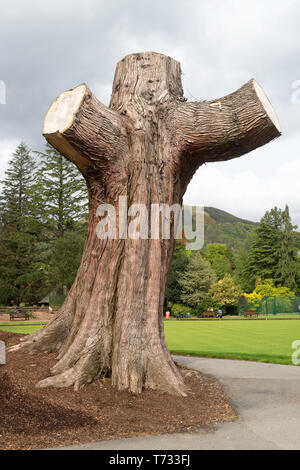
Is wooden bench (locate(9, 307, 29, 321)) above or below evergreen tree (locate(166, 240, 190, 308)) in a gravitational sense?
below

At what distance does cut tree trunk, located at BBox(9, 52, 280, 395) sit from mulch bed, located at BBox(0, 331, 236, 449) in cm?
26

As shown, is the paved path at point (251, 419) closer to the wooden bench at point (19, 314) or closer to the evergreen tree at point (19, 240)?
the wooden bench at point (19, 314)

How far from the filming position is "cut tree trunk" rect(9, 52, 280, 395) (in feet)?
17.6

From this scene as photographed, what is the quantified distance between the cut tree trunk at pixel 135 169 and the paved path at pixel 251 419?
3.56 ft

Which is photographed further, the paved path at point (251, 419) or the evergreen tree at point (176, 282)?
the evergreen tree at point (176, 282)

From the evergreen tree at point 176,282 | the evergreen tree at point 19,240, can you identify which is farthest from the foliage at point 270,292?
the evergreen tree at point 19,240

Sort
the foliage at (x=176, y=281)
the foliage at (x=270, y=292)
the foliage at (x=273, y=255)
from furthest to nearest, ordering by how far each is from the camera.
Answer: the foliage at (x=273, y=255), the foliage at (x=270, y=292), the foliage at (x=176, y=281)

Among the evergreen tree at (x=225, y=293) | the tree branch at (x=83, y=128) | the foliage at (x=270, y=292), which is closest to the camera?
the tree branch at (x=83, y=128)

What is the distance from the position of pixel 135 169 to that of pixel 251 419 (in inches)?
148

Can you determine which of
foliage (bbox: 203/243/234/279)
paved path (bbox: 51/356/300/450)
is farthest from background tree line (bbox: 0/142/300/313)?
paved path (bbox: 51/356/300/450)

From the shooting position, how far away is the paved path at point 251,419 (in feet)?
12.3

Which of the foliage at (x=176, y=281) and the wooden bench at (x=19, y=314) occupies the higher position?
the foliage at (x=176, y=281)

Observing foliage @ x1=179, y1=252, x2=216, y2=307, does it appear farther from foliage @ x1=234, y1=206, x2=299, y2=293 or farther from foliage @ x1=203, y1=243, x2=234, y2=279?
foliage @ x1=203, y1=243, x2=234, y2=279
